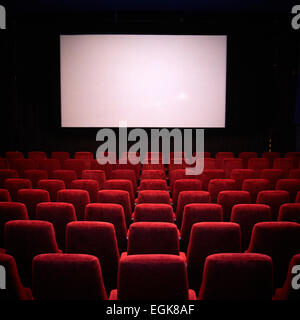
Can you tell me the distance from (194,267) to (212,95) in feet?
24.6

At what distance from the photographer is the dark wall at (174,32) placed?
9.17 metres

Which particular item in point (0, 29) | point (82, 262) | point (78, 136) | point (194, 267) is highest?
point (0, 29)

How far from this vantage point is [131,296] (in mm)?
1754

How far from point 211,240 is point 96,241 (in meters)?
0.88

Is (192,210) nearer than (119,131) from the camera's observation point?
Yes

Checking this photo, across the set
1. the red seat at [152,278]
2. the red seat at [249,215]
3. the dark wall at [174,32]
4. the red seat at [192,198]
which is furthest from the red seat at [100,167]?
the red seat at [152,278]

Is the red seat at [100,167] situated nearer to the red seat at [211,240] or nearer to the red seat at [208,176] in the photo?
the red seat at [208,176]

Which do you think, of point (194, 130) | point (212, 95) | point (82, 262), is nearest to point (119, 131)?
point (194, 130)

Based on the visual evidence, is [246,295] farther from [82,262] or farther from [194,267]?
[82,262]

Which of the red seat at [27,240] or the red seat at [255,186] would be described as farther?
the red seat at [255,186]

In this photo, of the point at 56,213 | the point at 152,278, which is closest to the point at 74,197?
the point at 56,213

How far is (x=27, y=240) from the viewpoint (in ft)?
7.81

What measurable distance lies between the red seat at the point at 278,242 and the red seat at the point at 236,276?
629mm

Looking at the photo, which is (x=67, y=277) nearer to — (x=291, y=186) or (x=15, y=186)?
(x=15, y=186)
